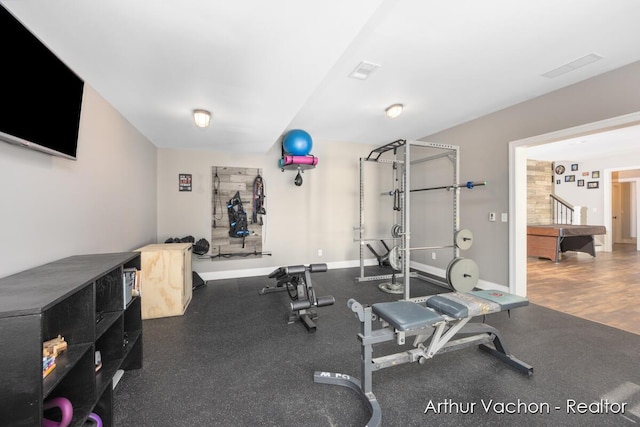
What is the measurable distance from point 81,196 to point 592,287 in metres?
6.93

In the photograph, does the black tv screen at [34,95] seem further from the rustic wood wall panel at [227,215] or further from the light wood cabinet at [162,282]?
the rustic wood wall panel at [227,215]

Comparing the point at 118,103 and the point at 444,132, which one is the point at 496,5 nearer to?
the point at 444,132

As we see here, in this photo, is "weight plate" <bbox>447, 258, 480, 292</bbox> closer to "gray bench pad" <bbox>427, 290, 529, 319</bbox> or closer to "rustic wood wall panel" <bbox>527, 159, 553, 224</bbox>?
"gray bench pad" <bbox>427, 290, 529, 319</bbox>

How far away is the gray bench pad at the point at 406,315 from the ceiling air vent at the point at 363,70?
232 centimetres

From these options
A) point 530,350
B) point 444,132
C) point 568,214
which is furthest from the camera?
point 568,214

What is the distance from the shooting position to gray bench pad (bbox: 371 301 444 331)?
1.70m

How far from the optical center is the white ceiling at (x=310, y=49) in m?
1.61

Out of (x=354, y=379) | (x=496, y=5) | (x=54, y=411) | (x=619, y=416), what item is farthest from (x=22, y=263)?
(x=619, y=416)

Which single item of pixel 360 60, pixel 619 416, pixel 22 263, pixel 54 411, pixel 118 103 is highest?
pixel 360 60

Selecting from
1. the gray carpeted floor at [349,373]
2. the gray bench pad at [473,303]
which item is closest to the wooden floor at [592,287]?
the gray carpeted floor at [349,373]

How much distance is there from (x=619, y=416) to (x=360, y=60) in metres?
3.32

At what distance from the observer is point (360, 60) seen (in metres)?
2.53

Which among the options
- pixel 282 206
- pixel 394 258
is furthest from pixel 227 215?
pixel 394 258

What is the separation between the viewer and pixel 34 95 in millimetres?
1583
